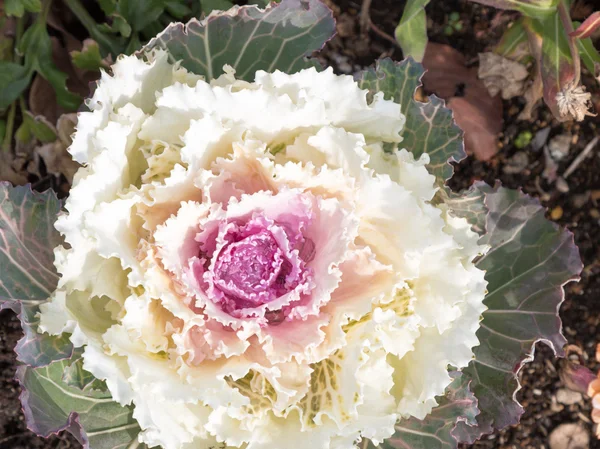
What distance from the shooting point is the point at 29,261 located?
145cm

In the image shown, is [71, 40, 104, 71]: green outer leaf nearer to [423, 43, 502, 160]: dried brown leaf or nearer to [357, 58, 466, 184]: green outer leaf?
[357, 58, 466, 184]: green outer leaf

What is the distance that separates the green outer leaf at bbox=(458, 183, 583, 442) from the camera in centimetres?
162

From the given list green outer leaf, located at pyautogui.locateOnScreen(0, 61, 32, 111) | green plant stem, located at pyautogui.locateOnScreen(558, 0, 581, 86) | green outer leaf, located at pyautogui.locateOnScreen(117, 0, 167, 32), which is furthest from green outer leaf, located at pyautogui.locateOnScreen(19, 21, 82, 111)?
green plant stem, located at pyautogui.locateOnScreen(558, 0, 581, 86)

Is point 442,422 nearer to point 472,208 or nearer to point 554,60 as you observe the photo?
point 472,208

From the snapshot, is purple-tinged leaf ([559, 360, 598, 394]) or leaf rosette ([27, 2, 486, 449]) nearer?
leaf rosette ([27, 2, 486, 449])

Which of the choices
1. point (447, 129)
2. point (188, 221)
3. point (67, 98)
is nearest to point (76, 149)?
point (188, 221)

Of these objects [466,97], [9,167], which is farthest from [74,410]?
Result: [466,97]

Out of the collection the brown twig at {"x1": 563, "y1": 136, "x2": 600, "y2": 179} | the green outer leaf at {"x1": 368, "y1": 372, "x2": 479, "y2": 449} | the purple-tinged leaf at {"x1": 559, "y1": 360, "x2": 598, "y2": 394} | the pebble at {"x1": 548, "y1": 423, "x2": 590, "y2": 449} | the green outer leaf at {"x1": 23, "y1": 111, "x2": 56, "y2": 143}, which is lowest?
the pebble at {"x1": 548, "y1": 423, "x2": 590, "y2": 449}

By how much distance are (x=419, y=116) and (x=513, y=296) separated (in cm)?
52

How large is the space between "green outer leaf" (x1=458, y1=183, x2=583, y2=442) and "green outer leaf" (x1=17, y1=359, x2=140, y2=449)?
0.79 meters

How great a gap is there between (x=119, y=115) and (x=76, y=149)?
0.10 m

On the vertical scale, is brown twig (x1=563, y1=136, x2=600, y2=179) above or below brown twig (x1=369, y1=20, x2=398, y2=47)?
below

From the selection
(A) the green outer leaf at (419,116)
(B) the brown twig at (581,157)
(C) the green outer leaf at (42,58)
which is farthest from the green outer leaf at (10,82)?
(B) the brown twig at (581,157)

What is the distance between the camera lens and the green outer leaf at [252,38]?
152 cm
